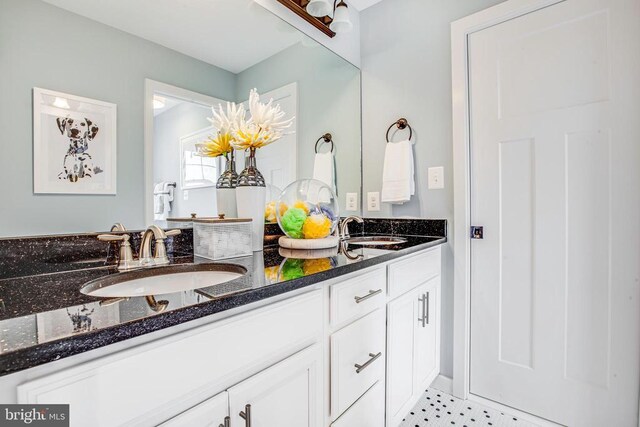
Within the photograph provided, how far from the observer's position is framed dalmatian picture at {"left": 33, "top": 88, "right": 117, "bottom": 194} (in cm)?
86

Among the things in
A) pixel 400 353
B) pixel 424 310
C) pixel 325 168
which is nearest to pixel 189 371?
pixel 400 353

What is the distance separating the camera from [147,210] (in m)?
1.09

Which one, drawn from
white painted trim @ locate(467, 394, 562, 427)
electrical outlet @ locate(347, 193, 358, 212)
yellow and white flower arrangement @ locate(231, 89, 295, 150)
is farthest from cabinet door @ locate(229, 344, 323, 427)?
electrical outlet @ locate(347, 193, 358, 212)

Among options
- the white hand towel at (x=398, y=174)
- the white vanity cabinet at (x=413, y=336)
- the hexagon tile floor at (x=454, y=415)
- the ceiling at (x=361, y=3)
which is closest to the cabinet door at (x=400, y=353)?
the white vanity cabinet at (x=413, y=336)

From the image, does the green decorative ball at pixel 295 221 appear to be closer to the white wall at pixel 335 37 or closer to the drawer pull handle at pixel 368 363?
the drawer pull handle at pixel 368 363

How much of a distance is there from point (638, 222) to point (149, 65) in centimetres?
197

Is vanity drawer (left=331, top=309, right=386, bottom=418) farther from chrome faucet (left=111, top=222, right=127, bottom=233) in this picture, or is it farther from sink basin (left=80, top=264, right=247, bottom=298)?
chrome faucet (left=111, top=222, right=127, bottom=233)

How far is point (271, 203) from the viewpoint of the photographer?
1.57 meters

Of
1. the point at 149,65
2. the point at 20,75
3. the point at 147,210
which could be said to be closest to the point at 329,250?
the point at 147,210

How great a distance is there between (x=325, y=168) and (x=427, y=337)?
3.57ft

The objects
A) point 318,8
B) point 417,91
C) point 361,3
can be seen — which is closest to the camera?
point 318,8
